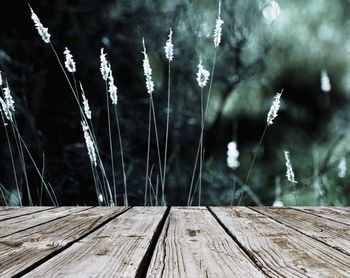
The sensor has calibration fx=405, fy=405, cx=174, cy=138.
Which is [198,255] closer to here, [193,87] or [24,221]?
[24,221]

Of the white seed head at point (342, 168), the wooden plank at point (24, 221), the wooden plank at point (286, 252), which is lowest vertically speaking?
the wooden plank at point (286, 252)

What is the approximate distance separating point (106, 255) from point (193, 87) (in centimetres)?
211

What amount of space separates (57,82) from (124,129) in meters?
0.53

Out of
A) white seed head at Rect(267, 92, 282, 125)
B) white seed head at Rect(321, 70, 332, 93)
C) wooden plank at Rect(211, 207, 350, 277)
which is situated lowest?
wooden plank at Rect(211, 207, 350, 277)

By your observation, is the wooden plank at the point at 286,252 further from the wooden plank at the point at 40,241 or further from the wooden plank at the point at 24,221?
the wooden plank at the point at 24,221

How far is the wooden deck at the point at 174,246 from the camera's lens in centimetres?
56

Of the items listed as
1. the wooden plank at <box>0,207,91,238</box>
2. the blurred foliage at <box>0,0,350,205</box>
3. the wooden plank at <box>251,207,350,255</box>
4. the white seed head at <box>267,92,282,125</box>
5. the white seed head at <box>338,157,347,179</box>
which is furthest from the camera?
the blurred foliage at <box>0,0,350,205</box>

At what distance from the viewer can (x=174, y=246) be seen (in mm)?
710

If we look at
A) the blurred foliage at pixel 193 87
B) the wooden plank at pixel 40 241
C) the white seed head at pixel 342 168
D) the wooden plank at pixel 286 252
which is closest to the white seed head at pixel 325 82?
the blurred foliage at pixel 193 87

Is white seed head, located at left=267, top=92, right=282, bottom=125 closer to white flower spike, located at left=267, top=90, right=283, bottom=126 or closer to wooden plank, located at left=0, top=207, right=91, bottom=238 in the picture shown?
white flower spike, located at left=267, top=90, right=283, bottom=126

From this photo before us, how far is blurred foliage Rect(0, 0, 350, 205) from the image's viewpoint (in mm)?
2594

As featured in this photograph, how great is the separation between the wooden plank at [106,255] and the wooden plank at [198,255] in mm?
33

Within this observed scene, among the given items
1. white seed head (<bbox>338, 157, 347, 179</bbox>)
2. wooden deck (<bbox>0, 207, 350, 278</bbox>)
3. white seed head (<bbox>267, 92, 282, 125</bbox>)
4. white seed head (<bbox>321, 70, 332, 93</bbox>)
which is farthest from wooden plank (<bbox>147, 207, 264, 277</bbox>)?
white seed head (<bbox>321, 70, 332, 93</bbox>)

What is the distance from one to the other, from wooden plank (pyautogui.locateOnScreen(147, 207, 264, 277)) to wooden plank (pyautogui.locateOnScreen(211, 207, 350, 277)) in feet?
0.08
